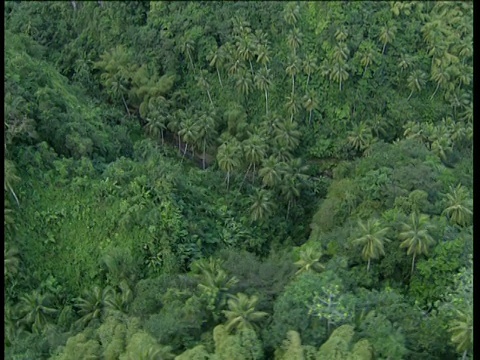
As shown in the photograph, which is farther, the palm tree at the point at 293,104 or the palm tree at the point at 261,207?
the palm tree at the point at 293,104

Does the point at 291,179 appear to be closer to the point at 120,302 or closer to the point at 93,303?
the point at 120,302

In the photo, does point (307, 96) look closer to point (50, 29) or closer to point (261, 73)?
point (261, 73)

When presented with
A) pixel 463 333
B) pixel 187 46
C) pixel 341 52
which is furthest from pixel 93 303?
pixel 341 52

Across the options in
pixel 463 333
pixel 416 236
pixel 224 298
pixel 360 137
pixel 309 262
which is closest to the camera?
pixel 463 333

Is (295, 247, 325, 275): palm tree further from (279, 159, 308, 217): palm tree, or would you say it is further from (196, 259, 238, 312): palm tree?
(279, 159, 308, 217): palm tree

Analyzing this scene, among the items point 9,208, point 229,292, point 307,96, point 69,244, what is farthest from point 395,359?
point 307,96

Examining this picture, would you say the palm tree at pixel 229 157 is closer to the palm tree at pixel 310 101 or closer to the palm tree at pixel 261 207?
the palm tree at pixel 261 207

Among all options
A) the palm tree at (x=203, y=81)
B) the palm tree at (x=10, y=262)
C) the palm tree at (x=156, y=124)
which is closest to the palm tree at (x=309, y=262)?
the palm tree at (x=10, y=262)
